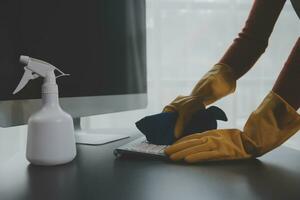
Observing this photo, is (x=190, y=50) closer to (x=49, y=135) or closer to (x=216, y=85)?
(x=216, y=85)

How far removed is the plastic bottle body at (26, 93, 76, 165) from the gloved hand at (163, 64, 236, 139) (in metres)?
0.23

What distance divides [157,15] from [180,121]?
3.18ft

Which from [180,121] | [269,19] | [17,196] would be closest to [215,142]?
[180,121]

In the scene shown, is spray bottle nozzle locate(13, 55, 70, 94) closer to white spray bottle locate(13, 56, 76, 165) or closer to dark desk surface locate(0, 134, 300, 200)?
white spray bottle locate(13, 56, 76, 165)

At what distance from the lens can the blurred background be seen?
1475 mm

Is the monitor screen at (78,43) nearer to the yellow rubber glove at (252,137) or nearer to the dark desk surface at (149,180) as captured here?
the dark desk surface at (149,180)

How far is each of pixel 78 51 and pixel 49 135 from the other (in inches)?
11.1

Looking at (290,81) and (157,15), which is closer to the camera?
(290,81)

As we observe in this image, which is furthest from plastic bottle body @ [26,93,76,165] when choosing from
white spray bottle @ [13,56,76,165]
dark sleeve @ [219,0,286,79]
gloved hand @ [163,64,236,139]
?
dark sleeve @ [219,0,286,79]

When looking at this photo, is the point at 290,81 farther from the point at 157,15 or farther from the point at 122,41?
the point at 157,15

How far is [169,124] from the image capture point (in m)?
0.61

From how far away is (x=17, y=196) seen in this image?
0.33 meters

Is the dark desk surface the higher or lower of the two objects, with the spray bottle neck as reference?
lower

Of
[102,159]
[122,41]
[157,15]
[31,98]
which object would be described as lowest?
[102,159]
